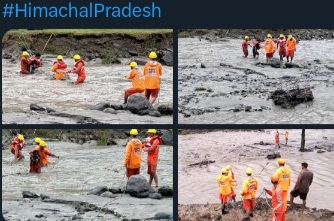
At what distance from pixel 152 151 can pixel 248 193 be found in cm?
150

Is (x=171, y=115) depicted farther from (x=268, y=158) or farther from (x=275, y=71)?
(x=275, y=71)

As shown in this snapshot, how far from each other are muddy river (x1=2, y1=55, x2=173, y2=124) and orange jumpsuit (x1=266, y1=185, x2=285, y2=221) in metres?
1.82

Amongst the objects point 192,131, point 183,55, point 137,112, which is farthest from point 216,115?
point 183,55

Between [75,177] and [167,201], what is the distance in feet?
10.2

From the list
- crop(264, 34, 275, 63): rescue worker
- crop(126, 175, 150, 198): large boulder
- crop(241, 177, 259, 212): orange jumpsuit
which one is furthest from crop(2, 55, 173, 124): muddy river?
crop(264, 34, 275, 63): rescue worker

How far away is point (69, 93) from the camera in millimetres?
14812

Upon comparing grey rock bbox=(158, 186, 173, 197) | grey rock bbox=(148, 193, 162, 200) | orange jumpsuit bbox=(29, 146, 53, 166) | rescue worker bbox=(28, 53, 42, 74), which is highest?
rescue worker bbox=(28, 53, 42, 74)

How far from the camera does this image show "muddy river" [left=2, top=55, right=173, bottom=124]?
509 inches

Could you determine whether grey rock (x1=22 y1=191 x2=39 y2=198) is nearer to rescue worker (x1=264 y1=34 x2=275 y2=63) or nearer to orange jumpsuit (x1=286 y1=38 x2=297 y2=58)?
rescue worker (x1=264 y1=34 x2=275 y2=63)

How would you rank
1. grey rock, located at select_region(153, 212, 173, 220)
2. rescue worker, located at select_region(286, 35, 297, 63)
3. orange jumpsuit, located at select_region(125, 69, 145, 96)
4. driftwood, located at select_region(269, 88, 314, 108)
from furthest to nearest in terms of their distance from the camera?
rescue worker, located at select_region(286, 35, 297, 63) → driftwood, located at select_region(269, 88, 314, 108) → orange jumpsuit, located at select_region(125, 69, 145, 96) → grey rock, located at select_region(153, 212, 173, 220)

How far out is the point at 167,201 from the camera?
12.3 meters

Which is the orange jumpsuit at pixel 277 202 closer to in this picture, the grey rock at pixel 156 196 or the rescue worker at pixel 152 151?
the grey rock at pixel 156 196

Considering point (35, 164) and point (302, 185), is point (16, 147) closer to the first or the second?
point (35, 164)

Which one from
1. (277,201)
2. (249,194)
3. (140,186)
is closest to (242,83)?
(249,194)
